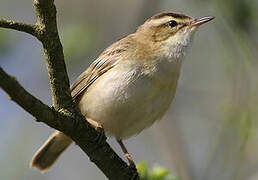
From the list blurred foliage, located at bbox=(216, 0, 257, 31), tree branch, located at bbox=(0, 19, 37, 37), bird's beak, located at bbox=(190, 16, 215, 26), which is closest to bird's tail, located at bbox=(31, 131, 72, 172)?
bird's beak, located at bbox=(190, 16, 215, 26)

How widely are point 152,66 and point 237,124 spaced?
1478 millimetres

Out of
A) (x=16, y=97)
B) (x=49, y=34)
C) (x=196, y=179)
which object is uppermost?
(x=49, y=34)

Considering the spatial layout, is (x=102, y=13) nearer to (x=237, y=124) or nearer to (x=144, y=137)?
(x=144, y=137)

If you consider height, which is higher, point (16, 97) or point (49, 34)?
point (49, 34)

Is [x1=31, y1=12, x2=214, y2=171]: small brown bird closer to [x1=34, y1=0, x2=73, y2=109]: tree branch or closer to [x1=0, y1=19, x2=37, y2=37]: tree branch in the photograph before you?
[x1=34, y1=0, x2=73, y2=109]: tree branch

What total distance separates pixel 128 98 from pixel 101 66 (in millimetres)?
639

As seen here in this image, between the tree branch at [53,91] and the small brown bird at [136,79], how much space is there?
2.53 ft

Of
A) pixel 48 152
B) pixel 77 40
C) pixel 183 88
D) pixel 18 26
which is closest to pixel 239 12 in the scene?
pixel 183 88

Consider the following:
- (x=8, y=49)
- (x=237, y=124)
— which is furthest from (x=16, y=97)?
(x=8, y=49)

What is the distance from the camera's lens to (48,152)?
5395 mm

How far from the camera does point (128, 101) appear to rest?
4.27 m

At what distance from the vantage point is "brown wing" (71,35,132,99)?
4.65m

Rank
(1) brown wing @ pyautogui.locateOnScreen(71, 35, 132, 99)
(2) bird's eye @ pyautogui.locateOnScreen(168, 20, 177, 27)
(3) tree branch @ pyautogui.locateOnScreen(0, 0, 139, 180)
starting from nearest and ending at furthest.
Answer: (3) tree branch @ pyautogui.locateOnScreen(0, 0, 139, 180), (1) brown wing @ pyautogui.locateOnScreen(71, 35, 132, 99), (2) bird's eye @ pyautogui.locateOnScreen(168, 20, 177, 27)

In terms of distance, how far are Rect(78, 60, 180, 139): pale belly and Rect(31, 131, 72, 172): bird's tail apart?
0.88 meters
